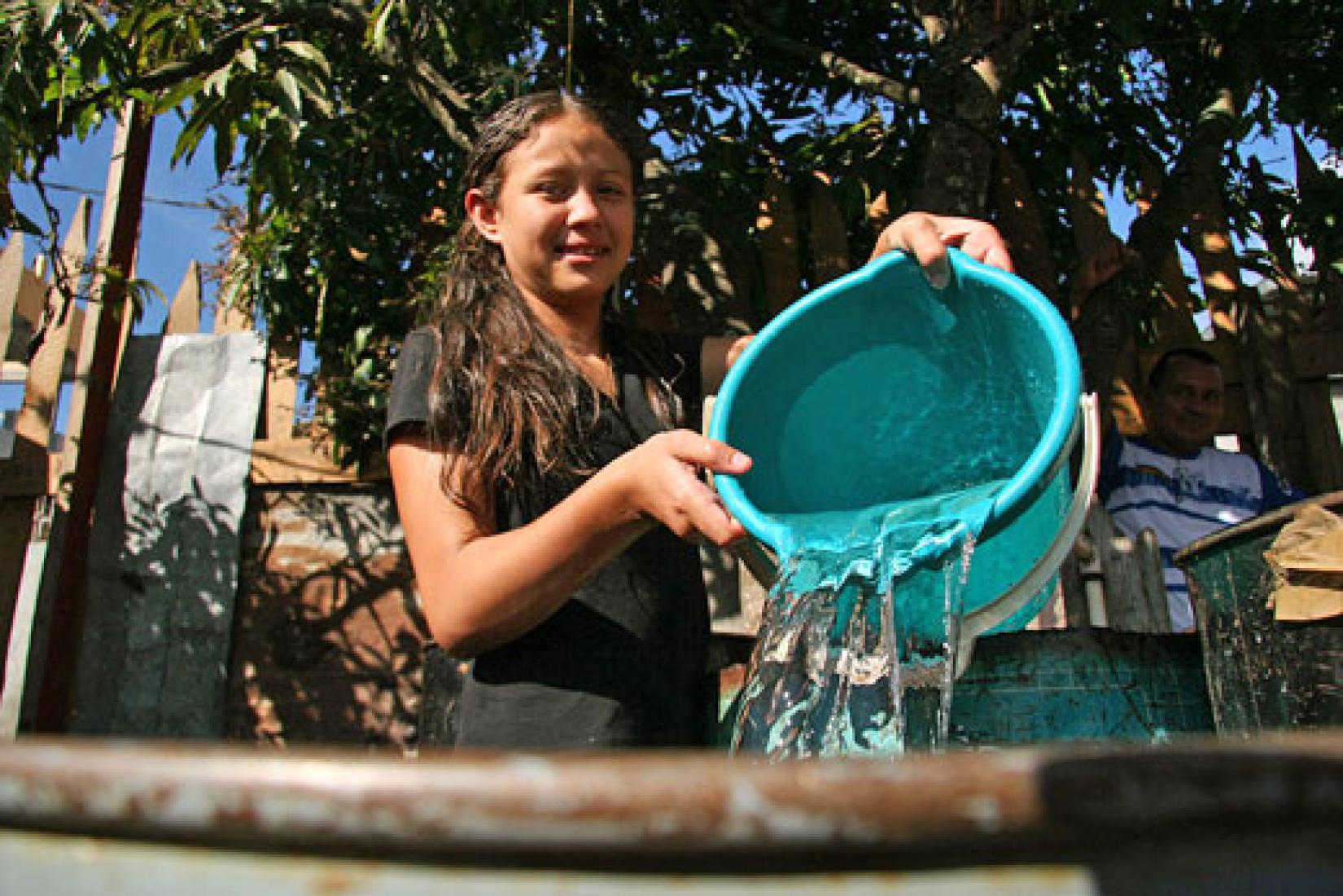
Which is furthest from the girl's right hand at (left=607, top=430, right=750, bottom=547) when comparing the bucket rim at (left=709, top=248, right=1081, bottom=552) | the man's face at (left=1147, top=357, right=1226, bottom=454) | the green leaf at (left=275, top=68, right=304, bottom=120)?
the man's face at (left=1147, top=357, right=1226, bottom=454)

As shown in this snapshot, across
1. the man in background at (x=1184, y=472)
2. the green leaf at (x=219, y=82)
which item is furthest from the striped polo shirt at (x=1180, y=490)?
the green leaf at (x=219, y=82)

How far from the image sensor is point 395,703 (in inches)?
137


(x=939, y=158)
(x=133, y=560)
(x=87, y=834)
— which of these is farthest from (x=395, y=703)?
(x=87, y=834)

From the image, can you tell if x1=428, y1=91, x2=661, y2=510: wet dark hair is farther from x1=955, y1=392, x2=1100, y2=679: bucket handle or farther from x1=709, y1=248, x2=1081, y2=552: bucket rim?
x1=955, y1=392, x2=1100, y2=679: bucket handle

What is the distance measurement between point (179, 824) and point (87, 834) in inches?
1.7

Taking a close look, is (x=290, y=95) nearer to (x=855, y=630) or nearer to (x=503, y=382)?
(x=503, y=382)

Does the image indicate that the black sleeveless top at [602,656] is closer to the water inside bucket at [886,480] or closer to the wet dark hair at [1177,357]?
the water inside bucket at [886,480]

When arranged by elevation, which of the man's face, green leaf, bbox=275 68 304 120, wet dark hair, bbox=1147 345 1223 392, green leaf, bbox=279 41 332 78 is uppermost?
green leaf, bbox=279 41 332 78

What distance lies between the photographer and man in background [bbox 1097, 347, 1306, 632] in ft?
9.60

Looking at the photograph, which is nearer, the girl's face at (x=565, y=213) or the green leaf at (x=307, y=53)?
the girl's face at (x=565, y=213)

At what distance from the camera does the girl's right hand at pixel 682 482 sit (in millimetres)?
997

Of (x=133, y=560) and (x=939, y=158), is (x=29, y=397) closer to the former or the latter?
(x=133, y=560)

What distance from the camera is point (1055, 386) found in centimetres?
134

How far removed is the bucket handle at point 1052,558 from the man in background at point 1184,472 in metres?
1.79
